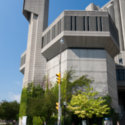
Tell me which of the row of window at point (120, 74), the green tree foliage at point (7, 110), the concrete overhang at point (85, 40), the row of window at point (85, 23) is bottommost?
the green tree foliage at point (7, 110)

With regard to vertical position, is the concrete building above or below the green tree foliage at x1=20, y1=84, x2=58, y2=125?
above

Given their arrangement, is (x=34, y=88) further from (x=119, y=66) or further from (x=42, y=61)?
(x=119, y=66)

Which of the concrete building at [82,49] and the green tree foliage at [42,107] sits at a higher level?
the concrete building at [82,49]

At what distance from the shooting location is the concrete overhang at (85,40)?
36.6 meters

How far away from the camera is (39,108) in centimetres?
3192

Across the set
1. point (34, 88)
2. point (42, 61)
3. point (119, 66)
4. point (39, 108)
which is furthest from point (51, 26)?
point (119, 66)

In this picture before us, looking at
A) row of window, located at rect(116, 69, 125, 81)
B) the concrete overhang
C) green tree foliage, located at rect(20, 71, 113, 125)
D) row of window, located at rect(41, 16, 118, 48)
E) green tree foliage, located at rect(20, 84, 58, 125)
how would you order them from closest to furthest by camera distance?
green tree foliage, located at rect(20, 71, 113, 125), green tree foliage, located at rect(20, 84, 58, 125), the concrete overhang, row of window, located at rect(41, 16, 118, 48), row of window, located at rect(116, 69, 125, 81)

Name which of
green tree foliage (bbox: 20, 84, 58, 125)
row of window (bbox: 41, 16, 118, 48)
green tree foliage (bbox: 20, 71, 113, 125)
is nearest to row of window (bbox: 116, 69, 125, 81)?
row of window (bbox: 41, 16, 118, 48)

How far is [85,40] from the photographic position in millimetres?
37531

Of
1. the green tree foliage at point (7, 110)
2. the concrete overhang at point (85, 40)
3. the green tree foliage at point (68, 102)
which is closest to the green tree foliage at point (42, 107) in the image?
the green tree foliage at point (68, 102)

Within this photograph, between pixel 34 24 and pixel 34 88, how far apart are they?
19.8 meters

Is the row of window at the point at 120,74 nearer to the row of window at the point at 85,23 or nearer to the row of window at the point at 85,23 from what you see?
the row of window at the point at 85,23

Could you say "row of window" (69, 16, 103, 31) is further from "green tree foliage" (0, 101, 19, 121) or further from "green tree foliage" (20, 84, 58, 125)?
"green tree foliage" (0, 101, 19, 121)

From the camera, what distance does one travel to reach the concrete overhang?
36562 millimetres
